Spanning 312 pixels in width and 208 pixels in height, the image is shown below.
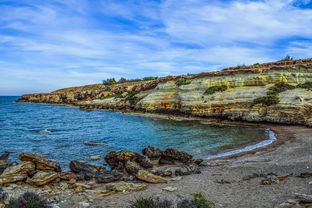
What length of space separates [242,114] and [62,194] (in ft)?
94.8

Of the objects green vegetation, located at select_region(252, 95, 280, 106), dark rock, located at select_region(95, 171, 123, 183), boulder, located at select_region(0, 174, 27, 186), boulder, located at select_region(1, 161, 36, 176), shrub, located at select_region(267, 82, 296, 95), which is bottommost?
dark rock, located at select_region(95, 171, 123, 183)

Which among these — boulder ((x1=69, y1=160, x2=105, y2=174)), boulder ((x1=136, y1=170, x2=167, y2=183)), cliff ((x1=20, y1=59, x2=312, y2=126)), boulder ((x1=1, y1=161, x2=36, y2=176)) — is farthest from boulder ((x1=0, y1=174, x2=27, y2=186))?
cliff ((x1=20, y1=59, x2=312, y2=126))

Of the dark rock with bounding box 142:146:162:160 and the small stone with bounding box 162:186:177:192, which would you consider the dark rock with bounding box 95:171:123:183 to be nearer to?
the small stone with bounding box 162:186:177:192

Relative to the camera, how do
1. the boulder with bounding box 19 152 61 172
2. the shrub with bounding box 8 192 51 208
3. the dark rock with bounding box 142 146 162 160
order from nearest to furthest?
the shrub with bounding box 8 192 51 208 → the boulder with bounding box 19 152 61 172 → the dark rock with bounding box 142 146 162 160

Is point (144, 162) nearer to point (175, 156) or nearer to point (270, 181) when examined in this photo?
point (175, 156)

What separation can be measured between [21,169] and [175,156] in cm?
877

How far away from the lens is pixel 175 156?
15648 millimetres

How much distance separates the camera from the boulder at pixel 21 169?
37.0 feet

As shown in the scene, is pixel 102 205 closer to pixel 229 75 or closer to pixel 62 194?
pixel 62 194

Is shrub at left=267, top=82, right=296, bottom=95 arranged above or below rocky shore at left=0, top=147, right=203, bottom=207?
above

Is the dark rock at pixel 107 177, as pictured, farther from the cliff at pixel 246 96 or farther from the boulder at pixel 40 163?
the cliff at pixel 246 96

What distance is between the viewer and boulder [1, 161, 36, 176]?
11263 millimetres

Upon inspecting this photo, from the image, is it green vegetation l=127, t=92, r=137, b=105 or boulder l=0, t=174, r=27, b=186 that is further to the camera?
green vegetation l=127, t=92, r=137, b=105

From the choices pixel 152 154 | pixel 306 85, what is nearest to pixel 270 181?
pixel 152 154
